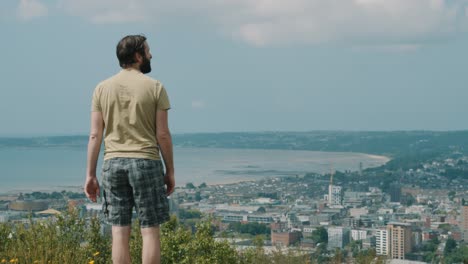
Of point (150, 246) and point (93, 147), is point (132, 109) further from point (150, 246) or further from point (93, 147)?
point (150, 246)

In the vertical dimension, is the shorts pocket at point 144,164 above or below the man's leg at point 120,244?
above

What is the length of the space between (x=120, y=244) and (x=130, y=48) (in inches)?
31.8

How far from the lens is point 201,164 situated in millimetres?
71000

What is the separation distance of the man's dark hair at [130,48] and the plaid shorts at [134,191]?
0.41 m

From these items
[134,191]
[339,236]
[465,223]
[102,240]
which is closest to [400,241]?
[339,236]

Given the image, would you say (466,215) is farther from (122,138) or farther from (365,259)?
(122,138)

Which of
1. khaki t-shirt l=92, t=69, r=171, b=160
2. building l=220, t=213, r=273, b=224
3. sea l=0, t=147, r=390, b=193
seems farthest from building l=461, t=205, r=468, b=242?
khaki t-shirt l=92, t=69, r=171, b=160

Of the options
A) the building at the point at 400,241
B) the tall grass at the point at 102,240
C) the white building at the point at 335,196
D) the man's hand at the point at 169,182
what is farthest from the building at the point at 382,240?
the white building at the point at 335,196

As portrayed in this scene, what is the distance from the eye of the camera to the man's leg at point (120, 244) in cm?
302

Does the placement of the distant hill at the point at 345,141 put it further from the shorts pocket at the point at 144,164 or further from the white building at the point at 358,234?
the shorts pocket at the point at 144,164

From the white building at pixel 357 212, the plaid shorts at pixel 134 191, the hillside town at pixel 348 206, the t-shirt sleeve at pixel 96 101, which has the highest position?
the t-shirt sleeve at pixel 96 101

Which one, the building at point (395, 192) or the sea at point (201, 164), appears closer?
the sea at point (201, 164)

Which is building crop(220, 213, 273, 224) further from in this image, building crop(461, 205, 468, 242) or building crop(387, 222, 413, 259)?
building crop(461, 205, 468, 242)

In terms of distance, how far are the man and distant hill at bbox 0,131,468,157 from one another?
56.6 metres
